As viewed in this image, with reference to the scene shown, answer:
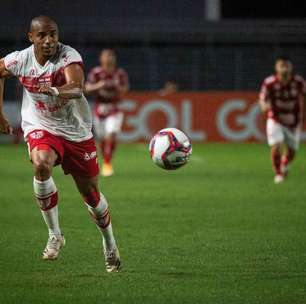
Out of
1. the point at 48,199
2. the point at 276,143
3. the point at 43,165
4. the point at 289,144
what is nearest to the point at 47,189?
the point at 48,199

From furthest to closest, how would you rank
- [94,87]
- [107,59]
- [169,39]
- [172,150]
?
[169,39]
[107,59]
[94,87]
[172,150]

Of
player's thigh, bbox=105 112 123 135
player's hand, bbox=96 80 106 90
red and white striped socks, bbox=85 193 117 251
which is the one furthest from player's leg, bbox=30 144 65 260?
player's thigh, bbox=105 112 123 135

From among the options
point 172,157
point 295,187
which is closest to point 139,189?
point 295,187

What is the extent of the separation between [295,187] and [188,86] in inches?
610

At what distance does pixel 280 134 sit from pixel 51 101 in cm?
946

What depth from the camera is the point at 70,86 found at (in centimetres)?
791

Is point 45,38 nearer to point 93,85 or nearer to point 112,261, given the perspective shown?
point 112,261

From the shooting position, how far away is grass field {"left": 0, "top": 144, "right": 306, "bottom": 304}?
24.2 ft

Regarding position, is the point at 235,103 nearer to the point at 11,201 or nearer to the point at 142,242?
the point at 11,201

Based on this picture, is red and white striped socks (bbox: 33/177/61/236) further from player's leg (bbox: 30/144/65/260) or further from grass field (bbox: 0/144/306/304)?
grass field (bbox: 0/144/306/304)

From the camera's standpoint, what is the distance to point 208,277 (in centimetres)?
796

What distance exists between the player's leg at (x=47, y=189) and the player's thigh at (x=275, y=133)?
29.7 ft

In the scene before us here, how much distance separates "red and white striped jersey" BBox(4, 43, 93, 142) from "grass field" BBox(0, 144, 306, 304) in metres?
1.18

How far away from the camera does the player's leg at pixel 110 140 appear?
1864 centimetres
